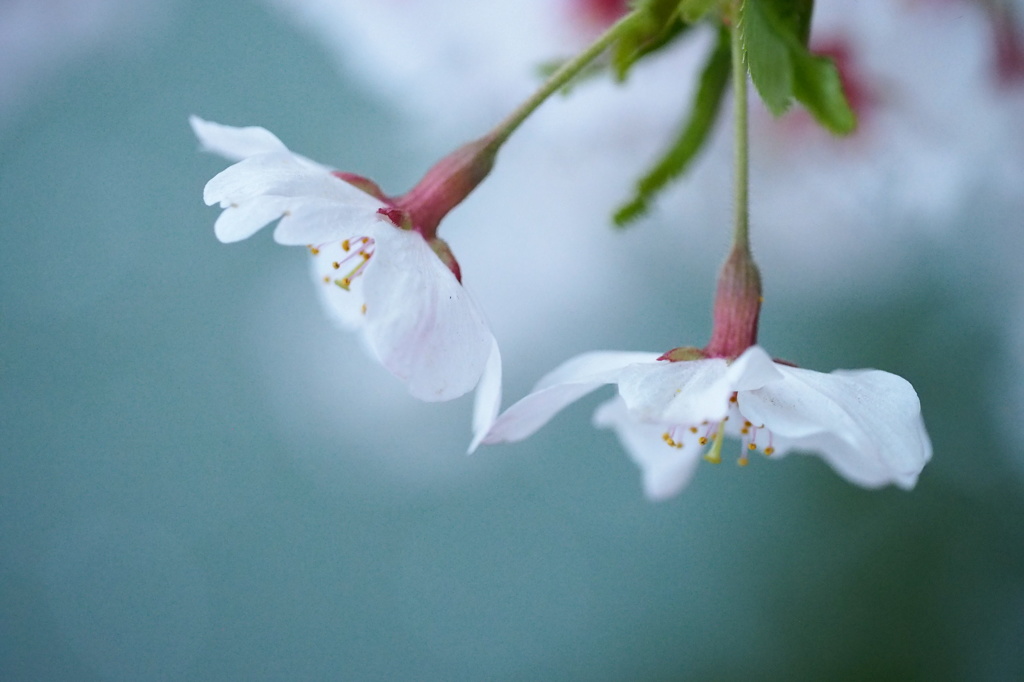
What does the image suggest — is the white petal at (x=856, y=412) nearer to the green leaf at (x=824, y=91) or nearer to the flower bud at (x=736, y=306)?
the flower bud at (x=736, y=306)

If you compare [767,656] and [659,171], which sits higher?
[659,171]

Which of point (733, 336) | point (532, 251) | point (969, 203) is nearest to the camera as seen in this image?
point (733, 336)

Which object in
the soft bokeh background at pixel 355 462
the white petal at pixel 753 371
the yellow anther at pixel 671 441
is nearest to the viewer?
the white petal at pixel 753 371

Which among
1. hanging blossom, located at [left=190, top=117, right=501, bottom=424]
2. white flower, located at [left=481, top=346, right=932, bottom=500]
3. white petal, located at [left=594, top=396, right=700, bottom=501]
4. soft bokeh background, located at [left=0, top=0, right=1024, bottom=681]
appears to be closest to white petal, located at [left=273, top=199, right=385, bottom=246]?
hanging blossom, located at [left=190, top=117, right=501, bottom=424]

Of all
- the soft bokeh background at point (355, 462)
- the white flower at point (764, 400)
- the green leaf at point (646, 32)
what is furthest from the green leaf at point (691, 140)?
the soft bokeh background at point (355, 462)

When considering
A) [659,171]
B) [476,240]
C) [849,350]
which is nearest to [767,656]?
[849,350]

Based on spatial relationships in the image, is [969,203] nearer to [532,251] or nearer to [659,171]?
[659,171]

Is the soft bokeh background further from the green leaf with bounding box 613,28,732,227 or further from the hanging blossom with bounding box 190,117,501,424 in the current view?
the hanging blossom with bounding box 190,117,501,424
